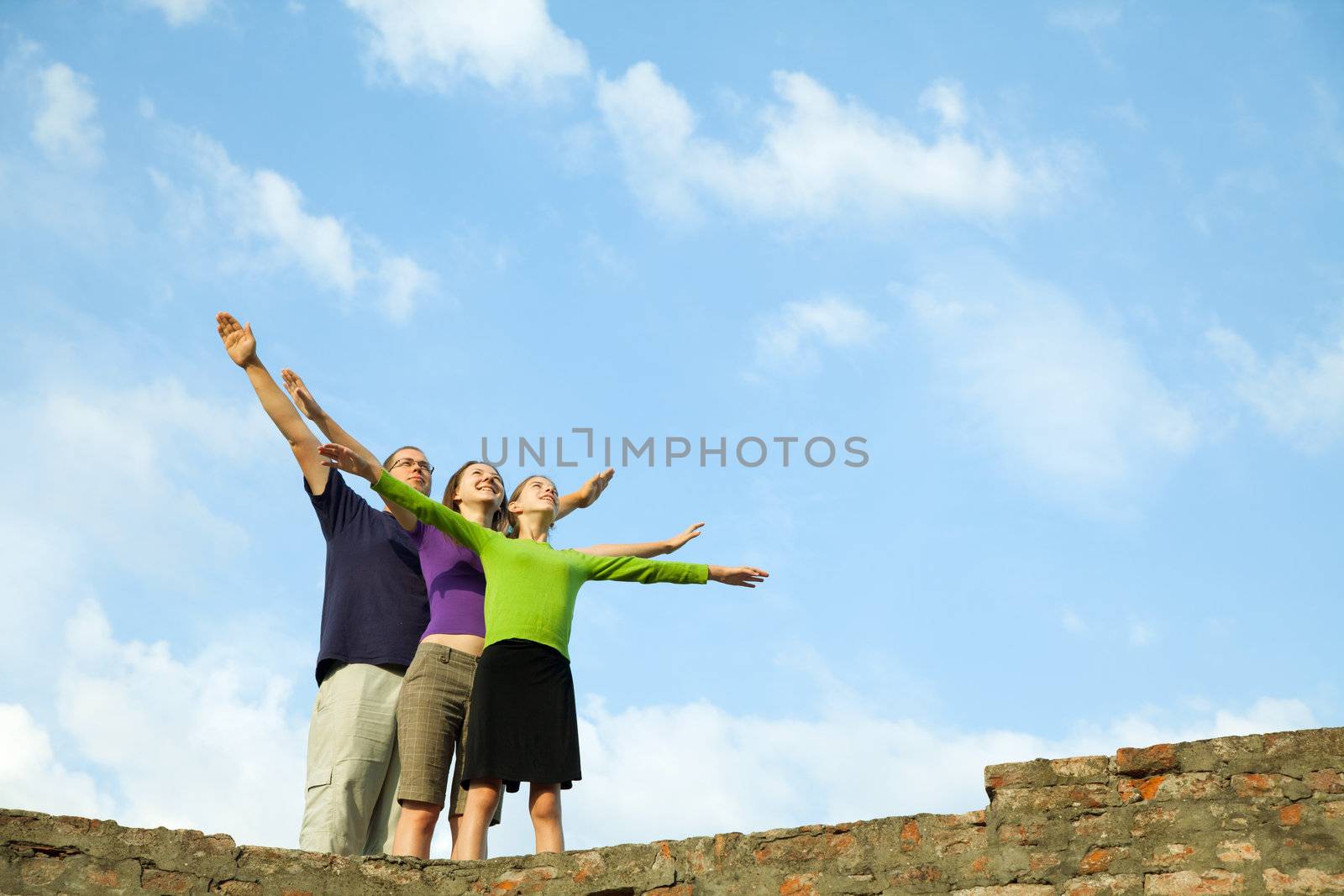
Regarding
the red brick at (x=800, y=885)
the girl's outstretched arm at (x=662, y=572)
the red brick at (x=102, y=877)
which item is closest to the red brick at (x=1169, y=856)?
the red brick at (x=800, y=885)

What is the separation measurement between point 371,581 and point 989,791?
2.60 metres

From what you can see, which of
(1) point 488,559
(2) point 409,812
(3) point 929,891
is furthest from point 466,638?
(3) point 929,891

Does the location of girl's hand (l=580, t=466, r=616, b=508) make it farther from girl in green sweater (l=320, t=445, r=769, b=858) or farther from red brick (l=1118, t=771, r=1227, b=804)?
red brick (l=1118, t=771, r=1227, b=804)

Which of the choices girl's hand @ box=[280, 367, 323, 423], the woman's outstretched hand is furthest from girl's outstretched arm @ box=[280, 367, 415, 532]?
the woman's outstretched hand

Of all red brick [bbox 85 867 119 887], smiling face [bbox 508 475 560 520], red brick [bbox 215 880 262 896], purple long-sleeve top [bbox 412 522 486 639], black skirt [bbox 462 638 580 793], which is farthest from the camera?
smiling face [bbox 508 475 560 520]

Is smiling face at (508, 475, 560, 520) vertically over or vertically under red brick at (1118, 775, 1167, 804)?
over

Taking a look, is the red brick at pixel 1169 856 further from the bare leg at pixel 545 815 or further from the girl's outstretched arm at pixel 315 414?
the girl's outstretched arm at pixel 315 414

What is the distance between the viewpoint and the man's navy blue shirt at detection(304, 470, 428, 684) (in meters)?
6.06

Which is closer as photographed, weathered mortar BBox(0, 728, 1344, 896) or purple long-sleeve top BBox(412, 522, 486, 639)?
weathered mortar BBox(0, 728, 1344, 896)

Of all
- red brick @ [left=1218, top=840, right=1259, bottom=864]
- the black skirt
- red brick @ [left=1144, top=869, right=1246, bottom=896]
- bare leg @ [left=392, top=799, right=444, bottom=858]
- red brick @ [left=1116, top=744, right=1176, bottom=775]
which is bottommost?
red brick @ [left=1144, top=869, right=1246, bottom=896]

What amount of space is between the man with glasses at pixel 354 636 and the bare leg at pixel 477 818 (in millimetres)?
431

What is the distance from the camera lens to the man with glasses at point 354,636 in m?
5.79

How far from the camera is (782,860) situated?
17.4 ft

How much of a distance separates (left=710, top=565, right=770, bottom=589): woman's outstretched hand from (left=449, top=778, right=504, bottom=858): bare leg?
130 cm
